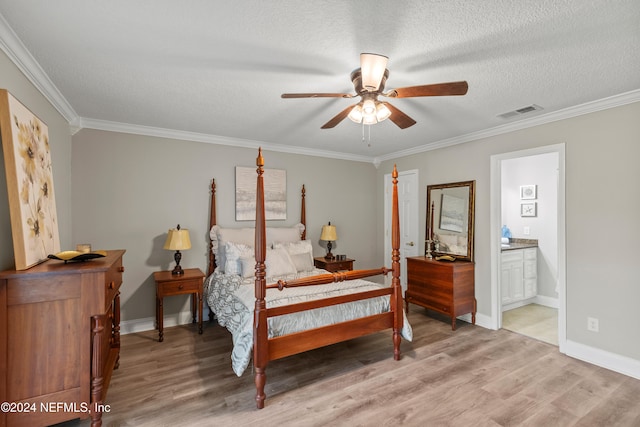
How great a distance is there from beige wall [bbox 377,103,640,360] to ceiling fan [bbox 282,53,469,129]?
1.94m

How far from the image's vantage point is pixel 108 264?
2057 mm

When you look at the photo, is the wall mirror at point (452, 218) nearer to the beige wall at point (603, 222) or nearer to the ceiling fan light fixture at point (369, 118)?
the beige wall at point (603, 222)

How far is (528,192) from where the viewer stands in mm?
5070

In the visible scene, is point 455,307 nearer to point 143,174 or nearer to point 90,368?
point 90,368

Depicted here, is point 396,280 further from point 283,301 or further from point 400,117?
point 400,117

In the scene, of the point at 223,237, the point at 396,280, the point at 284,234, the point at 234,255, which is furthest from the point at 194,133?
the point at 396,280

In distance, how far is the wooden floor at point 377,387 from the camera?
7.10ft

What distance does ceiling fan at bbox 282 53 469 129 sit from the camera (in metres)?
1.89

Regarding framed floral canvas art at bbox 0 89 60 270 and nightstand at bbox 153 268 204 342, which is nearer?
framed floral canvas art at bbox 0 89 60 270

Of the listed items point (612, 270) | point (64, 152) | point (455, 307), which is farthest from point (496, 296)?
point (64, 152)

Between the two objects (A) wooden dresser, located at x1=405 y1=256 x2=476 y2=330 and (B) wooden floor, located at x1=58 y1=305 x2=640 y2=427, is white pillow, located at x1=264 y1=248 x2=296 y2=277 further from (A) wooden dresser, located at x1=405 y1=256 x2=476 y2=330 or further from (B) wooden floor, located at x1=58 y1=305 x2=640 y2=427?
(A) wooden dresser, located at x1=405 y1=256 x2=476 y2=330

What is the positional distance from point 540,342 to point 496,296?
2.08 feet

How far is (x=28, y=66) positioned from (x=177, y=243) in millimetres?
2024

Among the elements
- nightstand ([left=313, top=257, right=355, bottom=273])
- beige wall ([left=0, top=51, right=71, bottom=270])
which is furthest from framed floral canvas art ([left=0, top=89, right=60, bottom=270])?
nightstand ([left=313, top=257, right=355, bottom=273])
